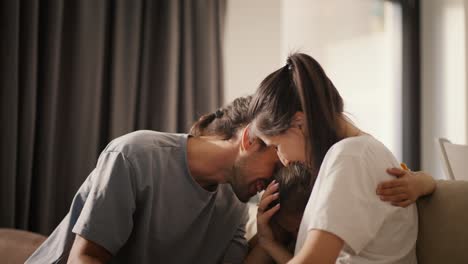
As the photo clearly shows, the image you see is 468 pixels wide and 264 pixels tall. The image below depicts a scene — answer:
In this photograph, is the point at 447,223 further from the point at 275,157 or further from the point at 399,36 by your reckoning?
the point at 399,36

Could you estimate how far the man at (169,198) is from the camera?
135 cm

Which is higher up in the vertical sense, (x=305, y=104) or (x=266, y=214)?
(x=305, y=104)

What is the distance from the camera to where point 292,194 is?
1482 millimetres

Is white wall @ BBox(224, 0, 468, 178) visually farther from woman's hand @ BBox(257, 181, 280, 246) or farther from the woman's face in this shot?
the woman's face

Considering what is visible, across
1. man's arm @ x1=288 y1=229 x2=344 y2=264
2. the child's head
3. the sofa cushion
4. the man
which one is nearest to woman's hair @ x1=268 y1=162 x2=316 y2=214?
the child's head

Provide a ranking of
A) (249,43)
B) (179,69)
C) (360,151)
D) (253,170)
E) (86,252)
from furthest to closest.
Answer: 1. (249,43)
2. (179,69)
3. (253,170)
4. (86,252)
5. (360,151)

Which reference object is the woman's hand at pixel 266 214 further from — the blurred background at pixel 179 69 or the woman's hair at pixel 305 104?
the blurred background at pixel 179 69

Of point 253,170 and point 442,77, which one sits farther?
point 442,77

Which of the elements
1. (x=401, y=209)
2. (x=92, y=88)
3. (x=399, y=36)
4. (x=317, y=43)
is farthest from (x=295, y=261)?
(x=399, y=36)

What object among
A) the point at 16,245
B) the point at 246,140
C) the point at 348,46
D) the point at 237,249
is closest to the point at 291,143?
the point at 246,140

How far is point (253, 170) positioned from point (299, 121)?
0.49 meters

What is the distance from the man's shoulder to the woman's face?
0.40 meters

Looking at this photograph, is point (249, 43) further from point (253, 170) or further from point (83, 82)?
point (253, 170)

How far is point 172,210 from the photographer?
1.51 metres
